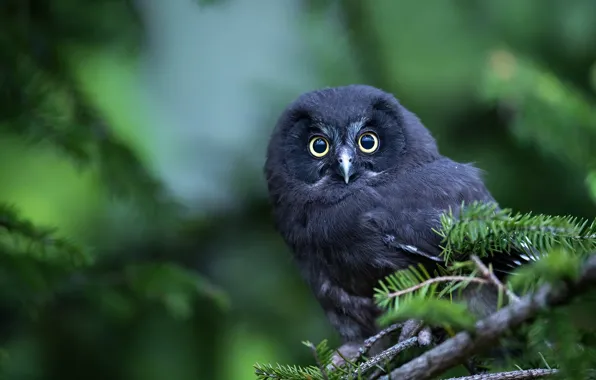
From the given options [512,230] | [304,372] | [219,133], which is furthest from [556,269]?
[219,133]

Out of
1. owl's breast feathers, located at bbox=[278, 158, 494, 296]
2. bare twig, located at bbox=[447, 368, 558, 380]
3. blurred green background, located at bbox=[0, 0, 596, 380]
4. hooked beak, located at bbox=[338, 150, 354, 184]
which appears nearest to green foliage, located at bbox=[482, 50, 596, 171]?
blurred green background, located at bbox=[0, 0, 596, 380]

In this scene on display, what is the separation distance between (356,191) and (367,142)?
28 cm

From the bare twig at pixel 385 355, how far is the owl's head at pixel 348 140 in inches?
38.3

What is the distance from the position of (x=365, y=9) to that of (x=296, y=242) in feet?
5.11

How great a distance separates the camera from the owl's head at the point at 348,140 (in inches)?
120

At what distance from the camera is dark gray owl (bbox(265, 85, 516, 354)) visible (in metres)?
2.73

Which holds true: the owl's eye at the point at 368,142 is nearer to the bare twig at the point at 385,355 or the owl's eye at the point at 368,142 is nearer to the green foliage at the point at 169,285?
the green foliage at the point at 169,285

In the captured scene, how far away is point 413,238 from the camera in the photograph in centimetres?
267

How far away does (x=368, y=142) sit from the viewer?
3.12 meters

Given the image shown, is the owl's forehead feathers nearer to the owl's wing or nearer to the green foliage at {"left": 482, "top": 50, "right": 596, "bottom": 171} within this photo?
the owl's wing

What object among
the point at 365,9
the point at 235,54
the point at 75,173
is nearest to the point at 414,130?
the point at 365,9

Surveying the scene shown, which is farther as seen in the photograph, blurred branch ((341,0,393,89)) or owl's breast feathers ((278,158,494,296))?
blurred branch ((341,0,393,89))

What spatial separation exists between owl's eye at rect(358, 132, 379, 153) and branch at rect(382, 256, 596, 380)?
1.57 meters

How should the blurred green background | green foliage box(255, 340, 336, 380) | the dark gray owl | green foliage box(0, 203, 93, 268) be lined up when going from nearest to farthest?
1. green foliage box(255, 340, 336, 380)
2. green foliage box(0, 203, 93, 268)
3. the dark gray owl
4. the blurred green background
